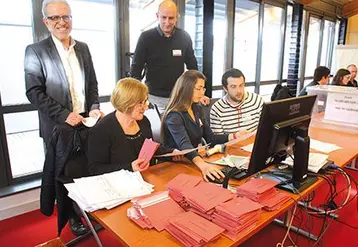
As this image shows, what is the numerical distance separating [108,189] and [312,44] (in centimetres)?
681

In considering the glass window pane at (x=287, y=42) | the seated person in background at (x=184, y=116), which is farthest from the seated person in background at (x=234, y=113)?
the glass window pane at (x=287, y=42)

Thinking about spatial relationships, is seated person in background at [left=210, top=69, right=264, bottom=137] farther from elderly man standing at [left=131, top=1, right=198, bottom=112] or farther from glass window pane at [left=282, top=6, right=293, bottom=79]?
glass window pane at [left=282, top=6, right=293, bottom=79]

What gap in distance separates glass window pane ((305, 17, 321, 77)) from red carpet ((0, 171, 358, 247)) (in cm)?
497

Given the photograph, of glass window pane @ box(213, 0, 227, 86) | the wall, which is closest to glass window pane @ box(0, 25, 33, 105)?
glass window pane @ box(213, 0, 227, 86)

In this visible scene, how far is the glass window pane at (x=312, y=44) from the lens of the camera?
664 centimetres

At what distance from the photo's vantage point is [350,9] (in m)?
7.50

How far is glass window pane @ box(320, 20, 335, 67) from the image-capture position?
7395 millimetres

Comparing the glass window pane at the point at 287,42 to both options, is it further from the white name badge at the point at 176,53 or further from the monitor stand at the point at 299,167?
the monitor stand at the point at 299,167

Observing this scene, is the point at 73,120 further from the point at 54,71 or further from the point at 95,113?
the point at 54,71

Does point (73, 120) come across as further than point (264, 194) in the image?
Yes

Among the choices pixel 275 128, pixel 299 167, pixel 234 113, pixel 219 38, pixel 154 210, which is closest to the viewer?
pixel 154 210

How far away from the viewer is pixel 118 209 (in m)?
1.22

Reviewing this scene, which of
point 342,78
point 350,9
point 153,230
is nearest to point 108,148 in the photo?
point 153,230

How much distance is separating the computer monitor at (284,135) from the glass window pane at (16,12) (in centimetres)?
217
